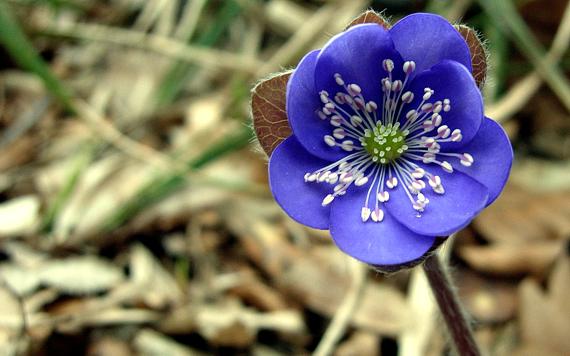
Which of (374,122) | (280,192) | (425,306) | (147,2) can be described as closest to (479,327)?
(425,306)

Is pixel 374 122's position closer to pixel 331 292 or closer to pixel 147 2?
pixel 331 292

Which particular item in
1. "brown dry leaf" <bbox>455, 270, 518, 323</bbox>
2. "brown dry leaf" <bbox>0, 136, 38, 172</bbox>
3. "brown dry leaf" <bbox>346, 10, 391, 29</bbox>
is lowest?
"brown dry leaf" <bbox>455, 270, 518, 323</bbox>

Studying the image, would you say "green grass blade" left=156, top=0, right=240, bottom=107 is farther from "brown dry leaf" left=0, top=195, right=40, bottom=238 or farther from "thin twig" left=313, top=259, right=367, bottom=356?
"thin twig" left=313, top=259, right=367, bottom=356

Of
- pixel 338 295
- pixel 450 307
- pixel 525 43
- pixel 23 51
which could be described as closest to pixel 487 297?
pixel 338 295

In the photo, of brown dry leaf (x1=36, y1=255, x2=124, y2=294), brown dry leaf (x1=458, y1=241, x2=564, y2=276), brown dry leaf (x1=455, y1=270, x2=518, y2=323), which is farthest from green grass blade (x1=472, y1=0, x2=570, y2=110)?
brown dry leaf (x1=36, y1=255, x2=124, y2=294)

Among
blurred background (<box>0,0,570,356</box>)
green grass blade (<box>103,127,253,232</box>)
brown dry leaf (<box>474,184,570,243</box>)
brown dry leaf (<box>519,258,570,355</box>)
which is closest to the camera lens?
brown dry leaf (<box>519,258,570,355</box>)

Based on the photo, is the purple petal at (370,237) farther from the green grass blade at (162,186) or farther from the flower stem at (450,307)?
the green grass blade at (162,186)

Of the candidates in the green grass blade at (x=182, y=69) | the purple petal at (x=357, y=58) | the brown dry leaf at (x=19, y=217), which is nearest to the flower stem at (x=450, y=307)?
the purple petal at (x=357, y=58)

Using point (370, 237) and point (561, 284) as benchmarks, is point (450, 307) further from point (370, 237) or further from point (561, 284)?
point (561, 284)
